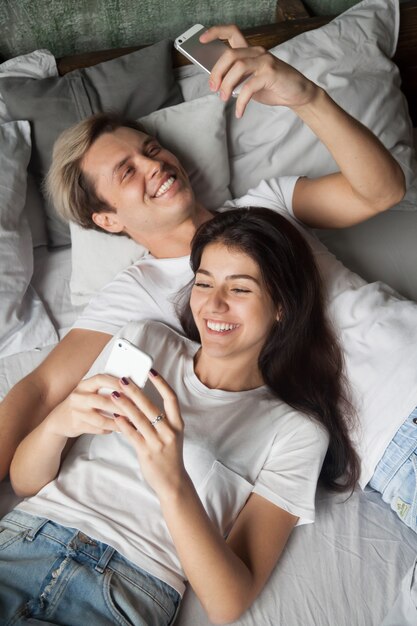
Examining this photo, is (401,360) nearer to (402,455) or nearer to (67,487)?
(402,455)

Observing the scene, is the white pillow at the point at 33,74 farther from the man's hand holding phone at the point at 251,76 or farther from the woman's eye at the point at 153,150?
the man's hand holding phone at the point at 251,76

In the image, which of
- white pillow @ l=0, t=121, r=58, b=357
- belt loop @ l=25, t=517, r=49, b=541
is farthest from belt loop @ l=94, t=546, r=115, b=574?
white pillow @ l=0, t=121, r=58, b=357

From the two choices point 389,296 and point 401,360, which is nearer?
point 401,360

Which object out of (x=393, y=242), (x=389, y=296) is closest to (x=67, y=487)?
(x=389, y=296)

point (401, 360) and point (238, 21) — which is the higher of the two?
point (238, 21)

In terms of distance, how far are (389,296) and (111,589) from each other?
91 centimetres

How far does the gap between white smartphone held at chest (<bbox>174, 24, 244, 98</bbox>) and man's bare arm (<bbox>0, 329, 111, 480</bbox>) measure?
0.69 meters

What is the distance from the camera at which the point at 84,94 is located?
1.85 metres

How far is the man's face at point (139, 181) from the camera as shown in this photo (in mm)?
1644

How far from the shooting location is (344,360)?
4.83ft

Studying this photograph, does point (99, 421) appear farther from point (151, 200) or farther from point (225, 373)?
point (151, 200)

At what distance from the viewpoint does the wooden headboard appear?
1.98 meters

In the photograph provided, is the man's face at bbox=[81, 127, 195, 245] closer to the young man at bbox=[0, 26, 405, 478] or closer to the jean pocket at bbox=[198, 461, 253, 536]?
the young man at bbox=[0, 26, 405, 478]

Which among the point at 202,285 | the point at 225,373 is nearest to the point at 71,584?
the point at 225,373
